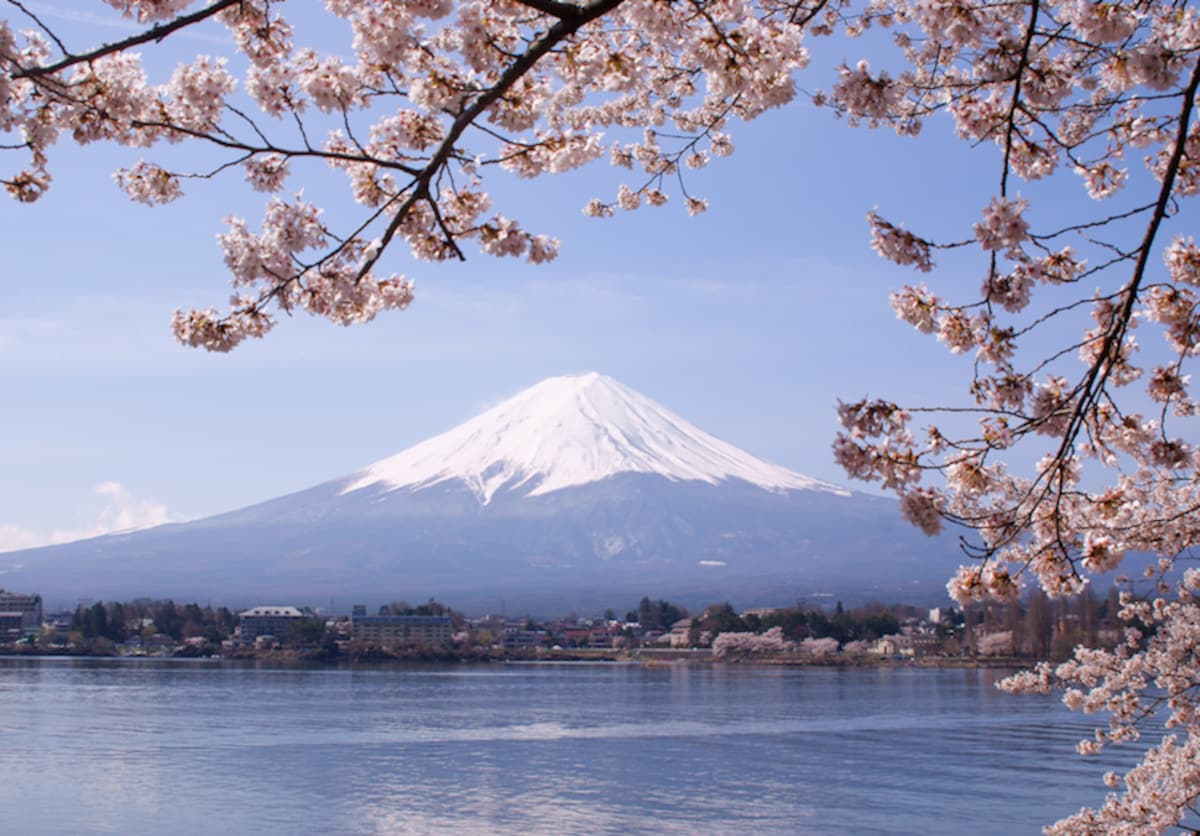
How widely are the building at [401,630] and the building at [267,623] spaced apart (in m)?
2.73

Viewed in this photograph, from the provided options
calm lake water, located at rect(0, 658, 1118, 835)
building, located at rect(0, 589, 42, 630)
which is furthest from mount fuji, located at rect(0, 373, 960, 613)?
calm lake water, located at rect(0, 658, 1118, 835)

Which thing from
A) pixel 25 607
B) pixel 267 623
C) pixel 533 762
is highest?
pixel 25 607

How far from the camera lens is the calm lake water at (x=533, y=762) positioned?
10688 millimetres

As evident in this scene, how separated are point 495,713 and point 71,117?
19073mm

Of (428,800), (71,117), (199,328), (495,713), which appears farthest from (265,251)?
(495,713)

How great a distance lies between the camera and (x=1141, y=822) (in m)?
5.23

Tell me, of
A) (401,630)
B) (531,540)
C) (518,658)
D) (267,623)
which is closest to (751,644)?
(518,658)

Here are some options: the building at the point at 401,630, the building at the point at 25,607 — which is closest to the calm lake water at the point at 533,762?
the building at the point at 401,630

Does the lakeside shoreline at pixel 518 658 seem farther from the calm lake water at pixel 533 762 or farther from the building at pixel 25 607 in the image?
the calm lake water at pixel 533 762

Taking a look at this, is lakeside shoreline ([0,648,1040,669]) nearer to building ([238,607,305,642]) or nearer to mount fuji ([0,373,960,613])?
building ([238,607,305,642])

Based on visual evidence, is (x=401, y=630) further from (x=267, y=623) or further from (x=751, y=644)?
(x=751, y=644)

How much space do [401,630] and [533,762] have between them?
117 ft

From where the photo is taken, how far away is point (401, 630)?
48938 millimetres

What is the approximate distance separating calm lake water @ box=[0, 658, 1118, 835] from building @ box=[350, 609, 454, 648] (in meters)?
21.1
